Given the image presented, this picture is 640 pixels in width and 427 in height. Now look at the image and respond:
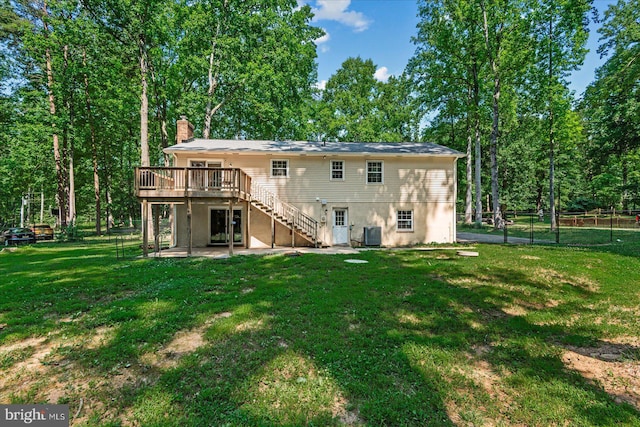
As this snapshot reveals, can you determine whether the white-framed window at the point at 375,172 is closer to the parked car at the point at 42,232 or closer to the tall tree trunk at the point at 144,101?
the tall tree trunk at the point at 144,101

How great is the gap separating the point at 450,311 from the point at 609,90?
8.92 m

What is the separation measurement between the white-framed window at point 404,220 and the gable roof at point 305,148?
10.2ft

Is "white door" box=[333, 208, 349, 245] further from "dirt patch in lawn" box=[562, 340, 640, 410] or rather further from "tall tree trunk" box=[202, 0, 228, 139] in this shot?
"tall tree trunk" box=[202, 0, 228, 139]

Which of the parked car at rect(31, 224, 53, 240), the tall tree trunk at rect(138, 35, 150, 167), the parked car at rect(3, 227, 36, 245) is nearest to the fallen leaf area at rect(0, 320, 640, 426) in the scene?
the tall tree trunk at rect(138, 35, 150, 167)

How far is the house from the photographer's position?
14.5 meters

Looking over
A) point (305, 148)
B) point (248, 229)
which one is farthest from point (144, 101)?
point (248, 229)

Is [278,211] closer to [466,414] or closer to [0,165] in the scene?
[466,414]

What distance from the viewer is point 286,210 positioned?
1474 centimetres

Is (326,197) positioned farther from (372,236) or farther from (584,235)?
(584,235)

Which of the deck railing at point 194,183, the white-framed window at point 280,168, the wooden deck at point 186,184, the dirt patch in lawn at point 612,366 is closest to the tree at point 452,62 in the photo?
the white-framed window at point 280,168

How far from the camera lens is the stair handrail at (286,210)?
47.4 feet

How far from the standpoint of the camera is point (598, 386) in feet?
11.4

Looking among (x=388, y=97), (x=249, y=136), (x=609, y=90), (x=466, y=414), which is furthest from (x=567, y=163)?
(x=466, y=414)

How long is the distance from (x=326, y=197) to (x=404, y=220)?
440 centimetres
